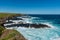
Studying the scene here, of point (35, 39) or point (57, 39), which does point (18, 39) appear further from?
point (57, 39)

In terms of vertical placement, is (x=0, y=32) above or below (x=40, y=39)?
above

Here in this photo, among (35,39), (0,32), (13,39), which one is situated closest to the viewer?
(13,39)

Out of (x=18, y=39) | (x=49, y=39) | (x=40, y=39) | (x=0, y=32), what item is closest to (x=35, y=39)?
(x=40, y=39)

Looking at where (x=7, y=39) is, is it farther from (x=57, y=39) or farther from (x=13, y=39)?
(x=57, y=39)

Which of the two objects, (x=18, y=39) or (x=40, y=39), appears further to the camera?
(x=40, y=39)

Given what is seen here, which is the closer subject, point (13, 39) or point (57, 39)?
point (13, 39)

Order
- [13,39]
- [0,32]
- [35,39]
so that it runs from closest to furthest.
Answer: [13,39], [0,32], [35,39]

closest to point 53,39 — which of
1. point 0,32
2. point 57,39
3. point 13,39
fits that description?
point 57,39

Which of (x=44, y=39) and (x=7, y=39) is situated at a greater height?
(x=7, y=39)

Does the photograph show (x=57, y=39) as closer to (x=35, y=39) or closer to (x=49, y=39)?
(x=49, y=39)

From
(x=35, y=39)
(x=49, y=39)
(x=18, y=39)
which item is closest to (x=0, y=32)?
(x=18, y=39)
